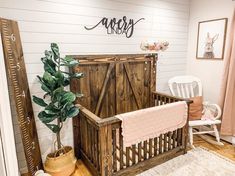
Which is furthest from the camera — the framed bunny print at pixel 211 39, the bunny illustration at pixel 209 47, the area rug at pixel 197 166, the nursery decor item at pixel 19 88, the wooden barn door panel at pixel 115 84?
the bunny illustration at pixel 209 47

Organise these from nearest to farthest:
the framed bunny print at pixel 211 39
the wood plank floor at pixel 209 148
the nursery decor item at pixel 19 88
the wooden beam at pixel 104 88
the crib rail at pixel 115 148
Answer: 1. the nursery decor item at pixel 19 88
2. the crib rail at pixel 115 148
3. the wood plank floor at pixel 209 148
4. the wooden beam at pixel 104 88
5. the framed bunny print at pixel 211 39

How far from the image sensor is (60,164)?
2.13 m

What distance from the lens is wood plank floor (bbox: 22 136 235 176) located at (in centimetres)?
235

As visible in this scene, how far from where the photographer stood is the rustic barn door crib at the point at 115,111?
200cm

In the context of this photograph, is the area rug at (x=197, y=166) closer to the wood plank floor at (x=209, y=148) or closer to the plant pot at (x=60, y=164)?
the wood plank floor at (x=209, y=148)

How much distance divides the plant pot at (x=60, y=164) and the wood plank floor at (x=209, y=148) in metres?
0.17

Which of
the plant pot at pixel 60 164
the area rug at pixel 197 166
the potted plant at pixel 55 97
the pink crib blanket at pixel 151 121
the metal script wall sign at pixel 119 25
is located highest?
the metal script wall sign at pixel 119 25

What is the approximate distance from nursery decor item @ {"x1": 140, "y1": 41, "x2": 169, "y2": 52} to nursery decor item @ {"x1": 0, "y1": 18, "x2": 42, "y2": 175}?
5.93 ft

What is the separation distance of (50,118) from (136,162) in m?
1.17

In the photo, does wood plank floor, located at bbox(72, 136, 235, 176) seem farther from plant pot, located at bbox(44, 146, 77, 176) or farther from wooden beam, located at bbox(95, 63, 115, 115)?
wooden beam, located at bbox(95, 63, 115, 115)

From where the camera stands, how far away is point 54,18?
7.18ft

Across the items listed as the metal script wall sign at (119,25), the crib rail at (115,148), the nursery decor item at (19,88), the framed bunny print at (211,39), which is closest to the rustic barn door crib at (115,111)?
the crib rail at (115,148)

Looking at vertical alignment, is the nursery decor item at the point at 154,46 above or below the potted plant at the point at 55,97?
above

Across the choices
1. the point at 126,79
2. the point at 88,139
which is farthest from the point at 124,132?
the point at 126,79
